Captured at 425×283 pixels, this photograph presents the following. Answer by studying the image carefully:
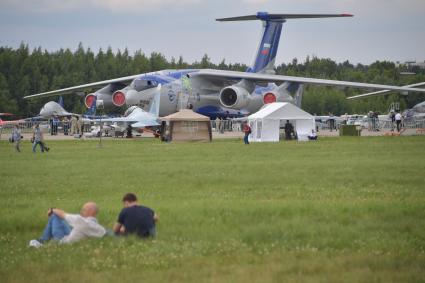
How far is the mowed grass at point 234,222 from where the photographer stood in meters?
11.2

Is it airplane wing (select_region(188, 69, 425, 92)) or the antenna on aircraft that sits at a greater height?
the antenna on aircraft

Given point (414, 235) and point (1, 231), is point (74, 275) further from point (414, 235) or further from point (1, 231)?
point (414, 235)

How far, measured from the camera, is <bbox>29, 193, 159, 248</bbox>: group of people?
13047 mm

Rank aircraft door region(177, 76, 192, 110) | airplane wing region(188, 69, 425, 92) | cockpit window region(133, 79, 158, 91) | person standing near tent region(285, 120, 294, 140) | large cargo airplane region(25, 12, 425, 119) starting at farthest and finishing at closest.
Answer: aircraft door region(177, 76, 192, 110), cockpit window region(133, 79, 158, 91), large cargo airplane region(25, 12, 425, 119), airplane wing region(188, 69, 425, 92), person standing near tent region(285, 120, 294, 140)

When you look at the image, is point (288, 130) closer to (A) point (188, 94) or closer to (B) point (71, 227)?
(A) point (188, 94)

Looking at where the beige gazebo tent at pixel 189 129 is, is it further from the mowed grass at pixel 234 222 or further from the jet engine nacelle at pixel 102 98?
the mowed grass at pixel 234 222

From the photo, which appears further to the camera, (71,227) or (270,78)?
(270,78)

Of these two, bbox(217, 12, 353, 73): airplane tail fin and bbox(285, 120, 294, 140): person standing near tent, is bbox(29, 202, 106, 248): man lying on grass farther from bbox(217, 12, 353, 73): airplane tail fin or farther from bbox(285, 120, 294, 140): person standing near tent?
bbox(217, 12, 353, 73): airplane tail fin

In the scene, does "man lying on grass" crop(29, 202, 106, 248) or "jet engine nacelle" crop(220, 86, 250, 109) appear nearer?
"man lying on grass" crop(29, 202, 106, 248)

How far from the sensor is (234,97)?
192 feet

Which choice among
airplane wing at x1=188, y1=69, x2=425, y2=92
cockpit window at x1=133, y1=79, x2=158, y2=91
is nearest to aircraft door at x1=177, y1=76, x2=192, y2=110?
airplane wing at x1=188, y1=69, x2=425, y2=92

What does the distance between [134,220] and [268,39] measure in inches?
2230

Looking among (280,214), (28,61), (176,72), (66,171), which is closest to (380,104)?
(28,61)

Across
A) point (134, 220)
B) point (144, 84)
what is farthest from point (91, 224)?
point (144, 84)
